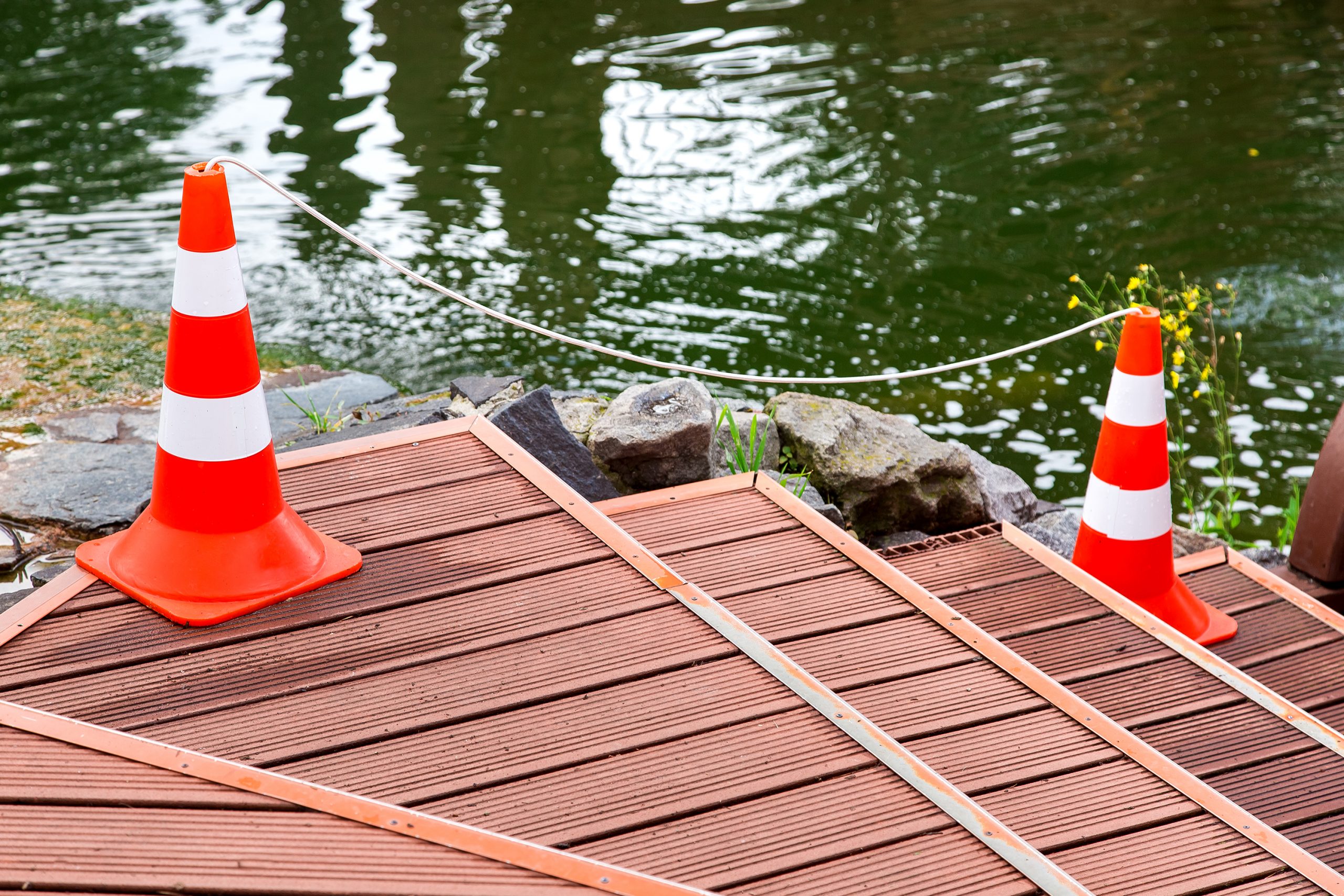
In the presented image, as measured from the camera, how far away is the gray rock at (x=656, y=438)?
382 centimetres

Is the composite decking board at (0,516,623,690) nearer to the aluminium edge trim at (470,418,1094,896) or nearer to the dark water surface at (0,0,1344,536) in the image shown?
the aluminium edge trim at (470,418,1094,896)

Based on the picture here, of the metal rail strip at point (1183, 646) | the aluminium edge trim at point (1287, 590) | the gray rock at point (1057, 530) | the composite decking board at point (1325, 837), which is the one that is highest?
the metal rail strip at point (1183, 646)

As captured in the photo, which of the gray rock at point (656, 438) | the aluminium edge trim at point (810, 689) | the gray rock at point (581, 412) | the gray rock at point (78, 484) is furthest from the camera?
the gray rock at point (581, 412)

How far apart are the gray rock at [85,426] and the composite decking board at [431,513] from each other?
66.0 inches

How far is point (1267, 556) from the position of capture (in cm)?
468

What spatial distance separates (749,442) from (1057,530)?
1246 millimetres

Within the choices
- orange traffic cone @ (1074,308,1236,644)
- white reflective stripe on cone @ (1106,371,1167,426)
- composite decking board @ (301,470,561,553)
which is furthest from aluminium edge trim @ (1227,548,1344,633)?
composite decking board @ (301,470,561,553)

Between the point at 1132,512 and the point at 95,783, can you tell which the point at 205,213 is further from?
the point at 1132,512

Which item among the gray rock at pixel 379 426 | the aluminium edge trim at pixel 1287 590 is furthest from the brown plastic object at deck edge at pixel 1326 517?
the gray rock at pixel 379 426

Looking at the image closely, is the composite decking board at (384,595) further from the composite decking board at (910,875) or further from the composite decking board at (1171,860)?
the composite decking board at (1171,860)

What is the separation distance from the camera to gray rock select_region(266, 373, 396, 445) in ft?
14.1

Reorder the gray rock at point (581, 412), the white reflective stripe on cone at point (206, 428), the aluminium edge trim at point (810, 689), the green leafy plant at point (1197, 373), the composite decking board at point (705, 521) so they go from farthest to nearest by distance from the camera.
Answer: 1. the green leafy plant at point (1197, 373)
2. the gray rock at point (581, 412)
3. the composite decking board at point (705, 521)
4. the white reflective stripe on cone at point (206, 428)
5. the aluminium edge trim at point (810, 689)

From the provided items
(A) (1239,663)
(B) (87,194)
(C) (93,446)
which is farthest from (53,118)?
(A) (1239,663)

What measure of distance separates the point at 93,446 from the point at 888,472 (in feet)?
8.87
